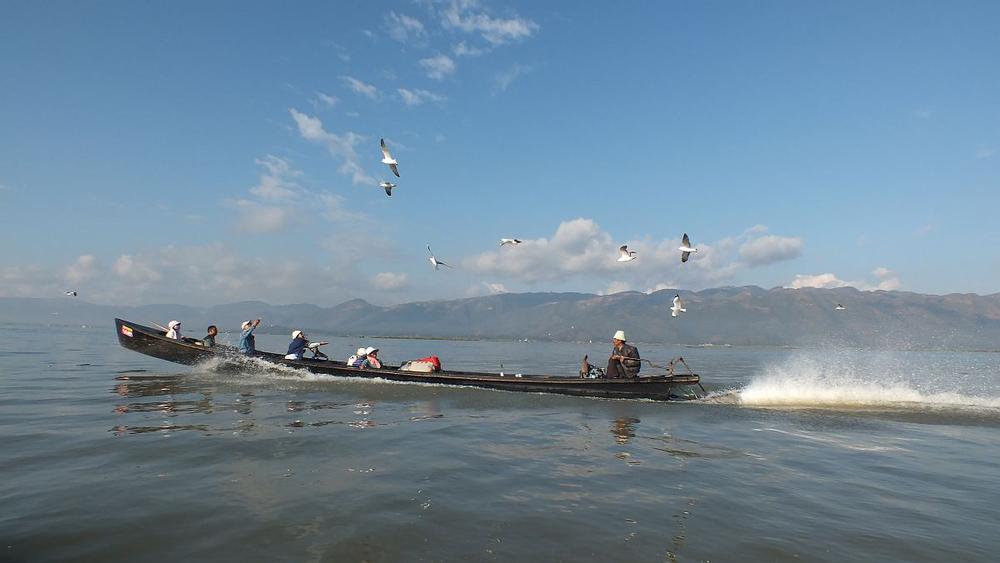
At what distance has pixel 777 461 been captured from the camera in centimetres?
1148

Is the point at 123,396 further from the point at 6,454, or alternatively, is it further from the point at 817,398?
the point at 817,398

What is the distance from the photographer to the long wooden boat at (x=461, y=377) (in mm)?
21250

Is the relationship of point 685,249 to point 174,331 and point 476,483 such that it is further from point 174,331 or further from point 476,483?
point 174,331

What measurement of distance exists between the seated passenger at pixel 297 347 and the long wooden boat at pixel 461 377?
0.35 m

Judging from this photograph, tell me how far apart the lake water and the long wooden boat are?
2892 mm

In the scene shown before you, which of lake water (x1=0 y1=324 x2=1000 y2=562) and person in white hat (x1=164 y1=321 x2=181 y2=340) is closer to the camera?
lake water (x1=0 y1=324 x2=1000 y2=562)

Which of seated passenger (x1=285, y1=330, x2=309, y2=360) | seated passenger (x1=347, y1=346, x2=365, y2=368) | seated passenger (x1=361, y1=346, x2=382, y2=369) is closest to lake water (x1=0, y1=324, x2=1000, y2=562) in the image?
seated passenger (x1=361, y1=346, x2=382, y2=369)

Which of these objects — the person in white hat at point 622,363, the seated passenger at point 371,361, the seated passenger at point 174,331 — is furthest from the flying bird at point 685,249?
the seated passenger at point 174,331

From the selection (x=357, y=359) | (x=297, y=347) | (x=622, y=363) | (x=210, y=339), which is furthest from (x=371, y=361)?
(x=622, y=363)

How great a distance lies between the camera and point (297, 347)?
26328 millimetres

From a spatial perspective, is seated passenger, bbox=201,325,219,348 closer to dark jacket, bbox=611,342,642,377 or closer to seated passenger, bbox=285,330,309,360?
seated passenger, bbox=285,330,309,360

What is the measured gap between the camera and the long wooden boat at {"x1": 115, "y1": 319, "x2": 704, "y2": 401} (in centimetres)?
2125

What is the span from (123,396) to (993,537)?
76.7 ft

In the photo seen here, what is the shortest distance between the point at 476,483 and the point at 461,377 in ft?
47.4
